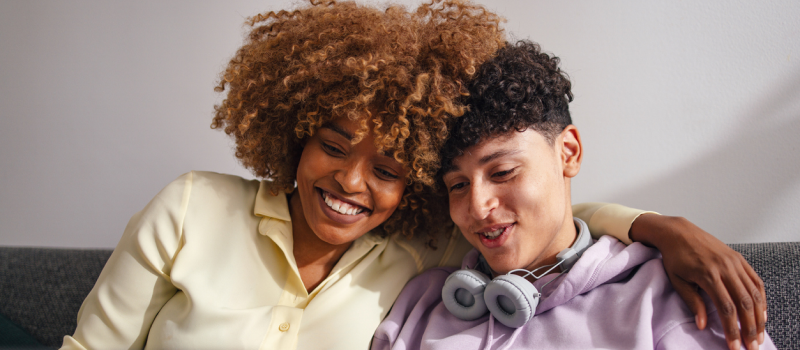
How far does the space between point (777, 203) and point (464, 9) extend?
4.96 ft

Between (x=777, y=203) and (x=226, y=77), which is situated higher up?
(x=226, y=77)

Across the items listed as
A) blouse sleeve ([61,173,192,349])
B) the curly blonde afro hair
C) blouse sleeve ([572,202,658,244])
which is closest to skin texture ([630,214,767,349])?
blouse sleeve ([572,202,658,244])

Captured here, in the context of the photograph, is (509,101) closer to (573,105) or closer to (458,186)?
(458,186)

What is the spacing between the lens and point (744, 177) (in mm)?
1859

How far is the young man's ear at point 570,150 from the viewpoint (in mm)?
1359

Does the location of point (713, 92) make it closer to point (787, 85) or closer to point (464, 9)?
point (787, 85)

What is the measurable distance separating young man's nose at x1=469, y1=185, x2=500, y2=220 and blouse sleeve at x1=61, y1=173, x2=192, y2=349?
0.83 metres

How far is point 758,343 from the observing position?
1097 millimetres

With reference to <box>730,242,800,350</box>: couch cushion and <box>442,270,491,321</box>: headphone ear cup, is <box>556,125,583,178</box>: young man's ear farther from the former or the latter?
<box>730,242,800,350</box>: couch cushion

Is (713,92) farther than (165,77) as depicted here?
No

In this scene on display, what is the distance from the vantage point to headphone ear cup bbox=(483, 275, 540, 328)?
1.20m

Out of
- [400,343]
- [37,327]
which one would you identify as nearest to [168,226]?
[400,343]

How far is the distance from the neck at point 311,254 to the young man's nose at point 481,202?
0.52 m

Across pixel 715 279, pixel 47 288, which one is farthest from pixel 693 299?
pixel 47 288
